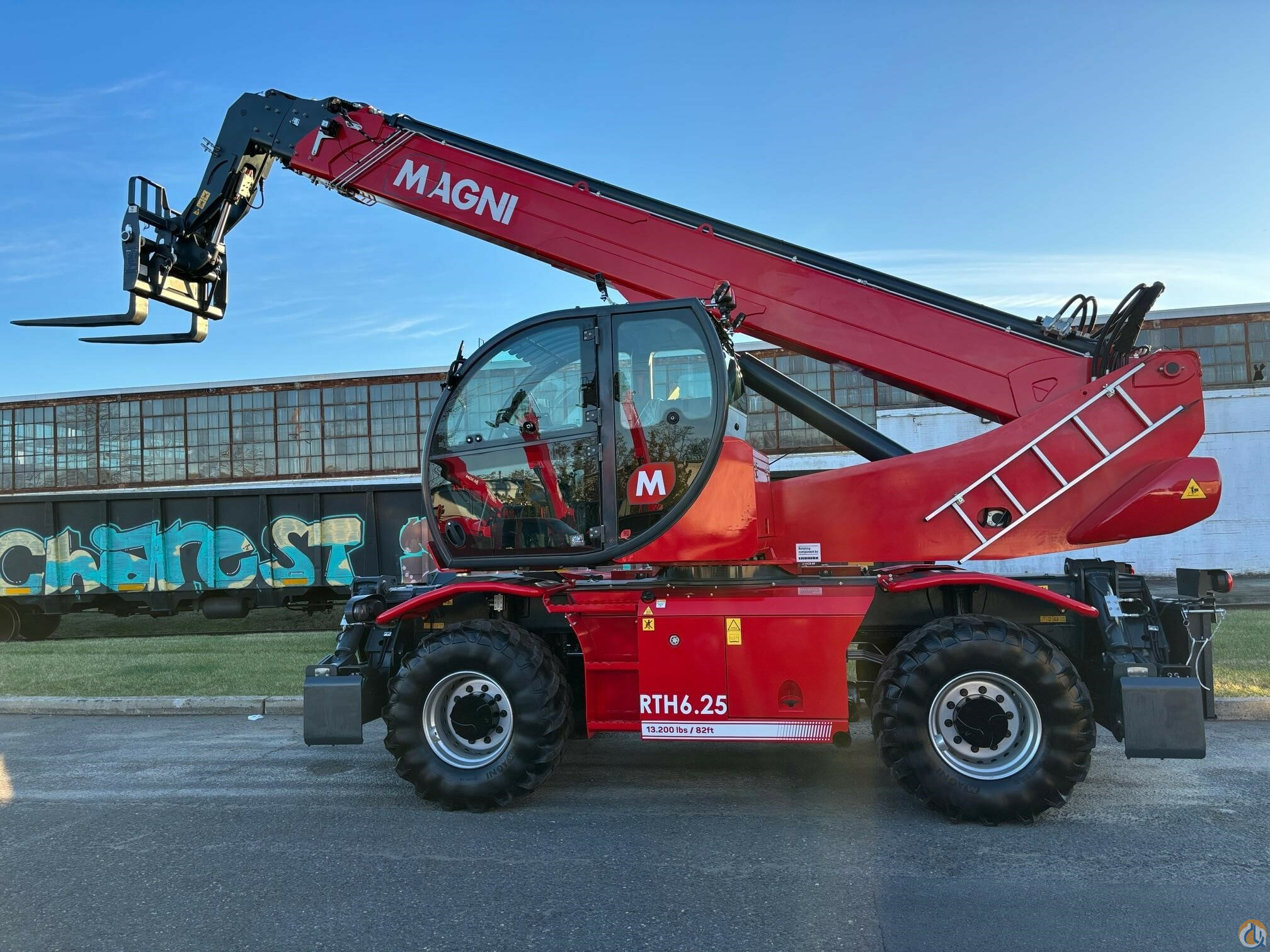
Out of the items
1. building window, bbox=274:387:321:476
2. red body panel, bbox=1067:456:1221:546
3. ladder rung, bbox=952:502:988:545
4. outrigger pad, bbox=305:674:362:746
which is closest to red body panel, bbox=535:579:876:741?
ladder rung, bbox=952:502:988:545

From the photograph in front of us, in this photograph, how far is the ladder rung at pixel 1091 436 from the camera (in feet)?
18.9

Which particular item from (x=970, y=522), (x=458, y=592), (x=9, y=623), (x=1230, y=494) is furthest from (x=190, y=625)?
(x=1230, y=494)

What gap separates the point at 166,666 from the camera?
430 inches

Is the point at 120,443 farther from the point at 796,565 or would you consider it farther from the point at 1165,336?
the point at 1165,336

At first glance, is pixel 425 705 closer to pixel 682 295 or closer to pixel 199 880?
pixel 199 880

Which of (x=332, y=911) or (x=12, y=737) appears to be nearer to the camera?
(x=332, y=911)

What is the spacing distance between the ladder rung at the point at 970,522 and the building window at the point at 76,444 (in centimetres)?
3052

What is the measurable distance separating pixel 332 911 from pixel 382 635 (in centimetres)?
245

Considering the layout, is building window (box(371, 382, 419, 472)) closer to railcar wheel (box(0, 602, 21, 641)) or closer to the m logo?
railcar wheel (box(0, 602, 21, 641))

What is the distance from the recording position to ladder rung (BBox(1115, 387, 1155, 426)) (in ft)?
18.7

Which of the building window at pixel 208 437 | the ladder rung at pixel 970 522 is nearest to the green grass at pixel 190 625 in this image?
the building window at pixel 208 437

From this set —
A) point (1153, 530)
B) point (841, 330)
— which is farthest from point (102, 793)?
point (1153, 530)

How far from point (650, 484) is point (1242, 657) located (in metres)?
7.68

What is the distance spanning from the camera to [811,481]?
6238 mm
